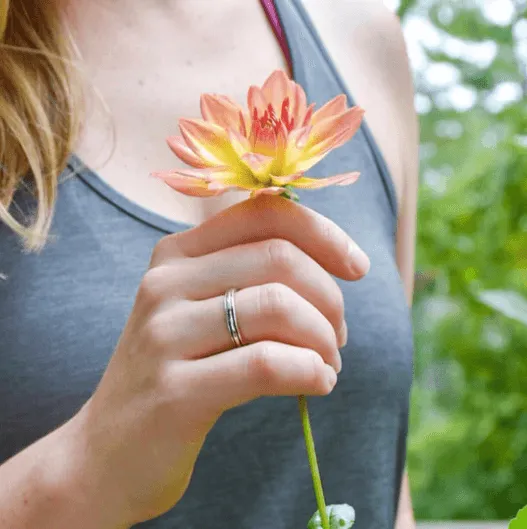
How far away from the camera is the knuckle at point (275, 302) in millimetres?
345

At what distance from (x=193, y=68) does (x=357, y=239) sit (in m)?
0.23

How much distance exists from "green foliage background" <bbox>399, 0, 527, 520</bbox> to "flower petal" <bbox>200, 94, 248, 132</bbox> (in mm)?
1084

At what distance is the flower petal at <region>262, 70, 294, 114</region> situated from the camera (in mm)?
309

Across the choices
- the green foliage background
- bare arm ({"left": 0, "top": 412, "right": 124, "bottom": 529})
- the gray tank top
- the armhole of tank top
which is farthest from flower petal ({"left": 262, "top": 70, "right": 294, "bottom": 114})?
the green foliage background

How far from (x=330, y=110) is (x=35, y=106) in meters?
0.40

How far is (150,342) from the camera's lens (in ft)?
1.21

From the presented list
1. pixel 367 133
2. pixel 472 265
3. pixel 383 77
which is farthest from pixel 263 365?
pixel 472 265

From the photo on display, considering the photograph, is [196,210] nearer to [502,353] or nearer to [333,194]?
[333,194]

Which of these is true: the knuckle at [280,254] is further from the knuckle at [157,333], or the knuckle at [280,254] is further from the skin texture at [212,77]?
the skin texture at [212,77]

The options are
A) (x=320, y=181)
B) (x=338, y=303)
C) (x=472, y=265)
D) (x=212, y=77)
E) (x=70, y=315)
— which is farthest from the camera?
(x=472, y=265)

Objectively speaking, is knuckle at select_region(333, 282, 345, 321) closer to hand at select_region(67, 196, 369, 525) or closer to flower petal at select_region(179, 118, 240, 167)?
hand at select_region(67, 196, 369, 525)

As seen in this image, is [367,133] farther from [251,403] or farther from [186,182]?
[186,182]

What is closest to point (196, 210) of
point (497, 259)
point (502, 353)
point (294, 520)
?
point (294, 520)

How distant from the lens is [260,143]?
29 cm
